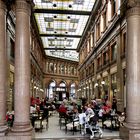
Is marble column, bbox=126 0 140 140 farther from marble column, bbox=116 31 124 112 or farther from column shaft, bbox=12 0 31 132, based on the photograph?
marble column, bbox=116 31 124 112

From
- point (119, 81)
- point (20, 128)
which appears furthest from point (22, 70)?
point (119, 81)

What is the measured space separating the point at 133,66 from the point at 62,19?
17758 mm

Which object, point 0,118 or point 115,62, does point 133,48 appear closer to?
point 0,118

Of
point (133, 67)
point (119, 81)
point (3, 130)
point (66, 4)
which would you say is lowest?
point (3, 130)

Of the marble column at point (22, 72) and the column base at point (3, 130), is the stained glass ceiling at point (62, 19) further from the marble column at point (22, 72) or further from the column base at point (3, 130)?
the column base at point (3, 130)

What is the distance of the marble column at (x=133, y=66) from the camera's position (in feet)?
28.8

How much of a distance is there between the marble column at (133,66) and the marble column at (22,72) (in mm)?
3451

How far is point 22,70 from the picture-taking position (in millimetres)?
8398

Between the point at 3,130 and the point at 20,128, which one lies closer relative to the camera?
the point at 3,130

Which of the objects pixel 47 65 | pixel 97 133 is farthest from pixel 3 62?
pixel 47 65

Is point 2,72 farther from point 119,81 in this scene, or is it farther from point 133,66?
point 119,81

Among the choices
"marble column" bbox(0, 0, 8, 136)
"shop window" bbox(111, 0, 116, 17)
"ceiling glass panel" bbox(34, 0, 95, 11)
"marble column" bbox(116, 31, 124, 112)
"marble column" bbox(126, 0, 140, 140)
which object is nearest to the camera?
"marble column" bbox(0, 0, 8, 136)

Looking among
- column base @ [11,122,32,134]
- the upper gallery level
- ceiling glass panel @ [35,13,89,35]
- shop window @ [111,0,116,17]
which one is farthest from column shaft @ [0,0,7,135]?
ceiling glass panel @ [35,13,89,35]

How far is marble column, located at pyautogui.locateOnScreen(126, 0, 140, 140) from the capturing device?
28.8ft
